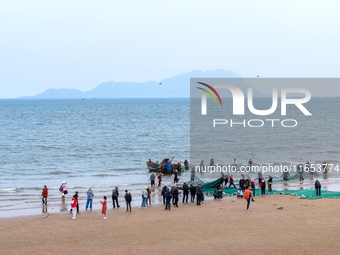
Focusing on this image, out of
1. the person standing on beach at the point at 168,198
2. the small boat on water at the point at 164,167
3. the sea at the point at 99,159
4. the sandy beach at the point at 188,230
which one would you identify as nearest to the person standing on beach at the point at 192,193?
the sandy beach at the point at 188,230

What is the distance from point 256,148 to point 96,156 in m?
18.6

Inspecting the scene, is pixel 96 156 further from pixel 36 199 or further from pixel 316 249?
pixel 316 249

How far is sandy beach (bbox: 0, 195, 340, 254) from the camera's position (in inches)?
706

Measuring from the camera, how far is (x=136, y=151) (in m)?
59.2

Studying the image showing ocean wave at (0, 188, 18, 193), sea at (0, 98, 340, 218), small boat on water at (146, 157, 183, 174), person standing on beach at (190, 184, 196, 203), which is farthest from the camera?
small boat on water at (146, 157, 183, 174)

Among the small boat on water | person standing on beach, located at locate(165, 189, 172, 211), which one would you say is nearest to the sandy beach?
person standing on beach, located at locate(165, 189, 172, 211)

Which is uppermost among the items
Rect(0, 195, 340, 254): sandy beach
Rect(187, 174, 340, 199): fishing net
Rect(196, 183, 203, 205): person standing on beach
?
Rect(196, 183, 203, 205): person standing on beach

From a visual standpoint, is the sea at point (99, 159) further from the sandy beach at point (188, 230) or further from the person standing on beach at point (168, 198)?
the sandy beach at point (188, 230)

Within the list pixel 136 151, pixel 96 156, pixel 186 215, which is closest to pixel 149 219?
pixel 186 215

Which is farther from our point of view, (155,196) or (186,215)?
(155,196)

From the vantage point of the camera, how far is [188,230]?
2050 centimetres

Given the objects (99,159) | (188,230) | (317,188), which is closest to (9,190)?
(188,230)

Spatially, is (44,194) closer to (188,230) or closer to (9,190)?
(9,190)

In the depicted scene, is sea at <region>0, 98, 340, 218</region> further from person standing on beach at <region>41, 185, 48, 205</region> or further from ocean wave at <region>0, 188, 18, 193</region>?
person standing on beach at <region>41, 185, 48, 205</region>
